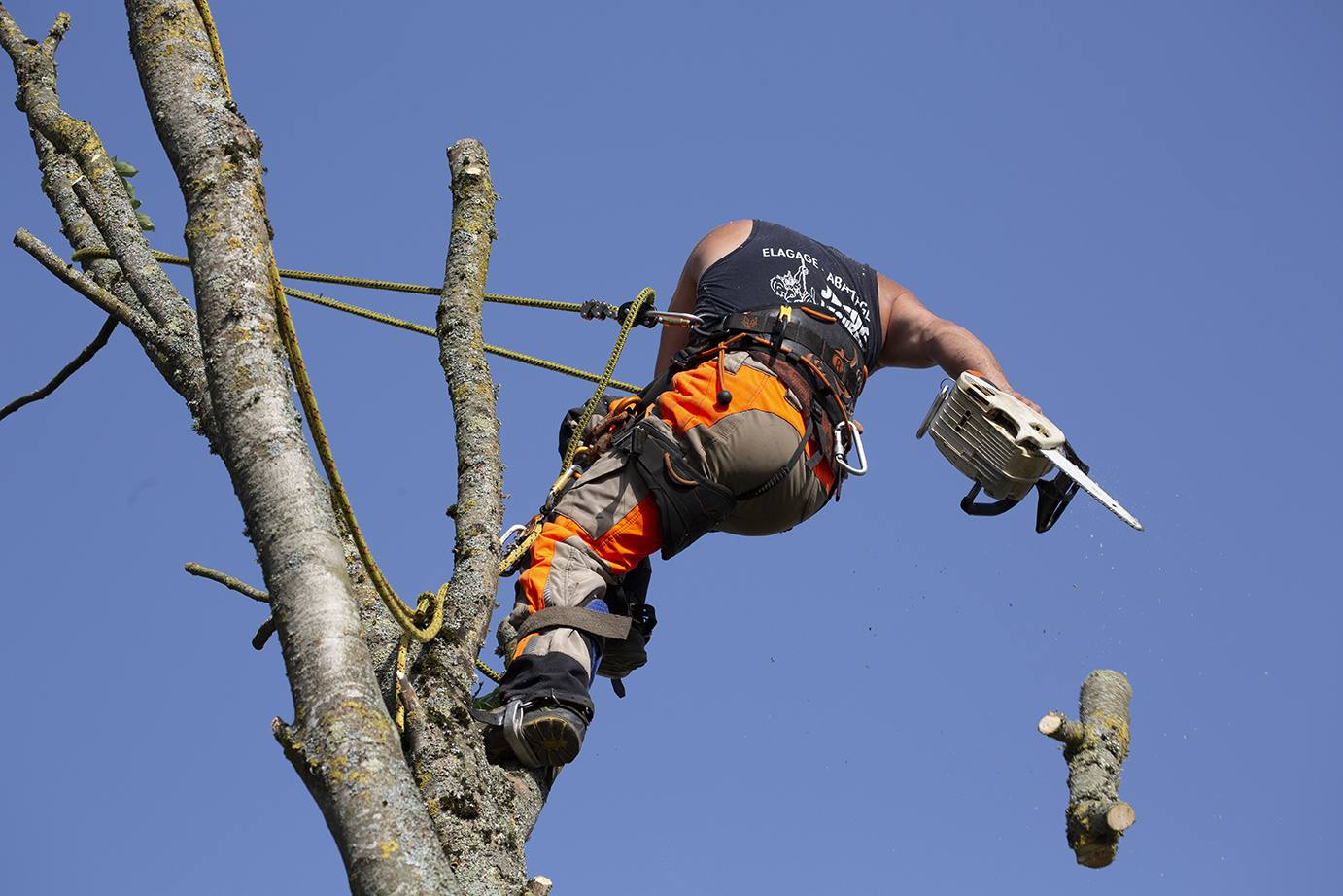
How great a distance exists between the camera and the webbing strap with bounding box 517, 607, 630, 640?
3.13 m

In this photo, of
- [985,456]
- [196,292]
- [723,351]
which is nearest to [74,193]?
[196,292]

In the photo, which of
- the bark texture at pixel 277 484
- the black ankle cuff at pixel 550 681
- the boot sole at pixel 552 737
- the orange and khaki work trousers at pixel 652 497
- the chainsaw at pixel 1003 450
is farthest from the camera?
the chainsaw at pixel 1003 450

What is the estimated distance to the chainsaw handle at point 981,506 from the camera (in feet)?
12.5

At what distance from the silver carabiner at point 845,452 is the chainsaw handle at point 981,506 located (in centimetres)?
34

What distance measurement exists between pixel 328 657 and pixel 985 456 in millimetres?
2361

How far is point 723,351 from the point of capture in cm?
372

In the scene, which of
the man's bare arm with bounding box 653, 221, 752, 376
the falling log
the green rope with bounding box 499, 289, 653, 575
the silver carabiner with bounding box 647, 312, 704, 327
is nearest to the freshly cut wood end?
the falling log

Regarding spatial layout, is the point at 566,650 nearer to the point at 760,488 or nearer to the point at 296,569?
the point at 760,488

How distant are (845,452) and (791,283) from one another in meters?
0.59

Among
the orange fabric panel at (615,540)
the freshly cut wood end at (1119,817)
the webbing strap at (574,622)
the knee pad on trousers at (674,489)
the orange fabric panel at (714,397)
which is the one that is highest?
the orange fabric panel at (714,397)

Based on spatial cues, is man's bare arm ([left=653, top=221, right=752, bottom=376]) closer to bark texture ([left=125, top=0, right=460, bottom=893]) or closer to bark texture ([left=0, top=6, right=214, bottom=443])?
bark texture ([left=0, top=6, right=214, bottom=443])

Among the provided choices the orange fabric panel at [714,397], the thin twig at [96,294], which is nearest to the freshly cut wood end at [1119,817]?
the orange fabric panel at [714,397]

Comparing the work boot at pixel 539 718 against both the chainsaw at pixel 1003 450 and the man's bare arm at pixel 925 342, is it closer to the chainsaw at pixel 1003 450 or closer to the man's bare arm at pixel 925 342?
the chainsaw at pixel 1003 450

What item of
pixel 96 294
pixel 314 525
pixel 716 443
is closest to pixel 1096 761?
pixel 716 443
